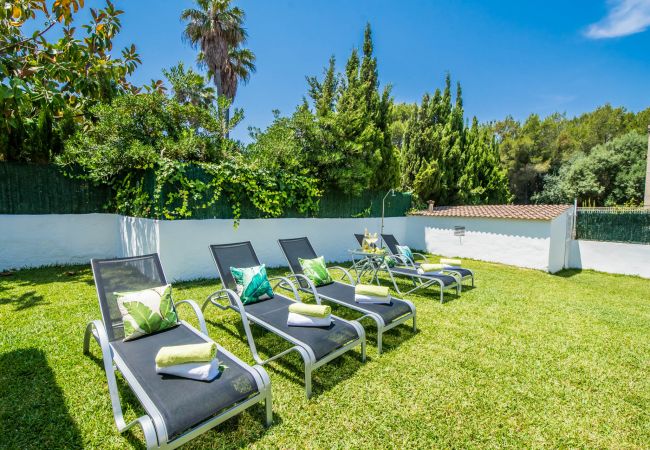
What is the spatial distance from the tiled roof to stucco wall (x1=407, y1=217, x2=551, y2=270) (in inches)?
7.5

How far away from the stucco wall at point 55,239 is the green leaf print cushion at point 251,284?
7.07 metres

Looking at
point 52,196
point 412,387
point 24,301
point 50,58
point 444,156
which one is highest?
point 50,58

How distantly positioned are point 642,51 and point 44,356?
2370 centimetres

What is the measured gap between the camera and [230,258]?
16.1 feet

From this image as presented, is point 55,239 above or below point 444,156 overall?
below

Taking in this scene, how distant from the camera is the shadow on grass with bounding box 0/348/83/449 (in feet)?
7.56

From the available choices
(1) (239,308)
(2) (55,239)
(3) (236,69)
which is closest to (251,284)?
(1) (239,308)

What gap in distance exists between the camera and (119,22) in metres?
6.31

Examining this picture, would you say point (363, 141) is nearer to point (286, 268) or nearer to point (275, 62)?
point (275, 62)

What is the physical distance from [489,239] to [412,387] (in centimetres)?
1064

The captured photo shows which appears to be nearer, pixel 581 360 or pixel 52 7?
pixel 581 360

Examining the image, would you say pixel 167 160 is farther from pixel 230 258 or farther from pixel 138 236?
pixel 230 258

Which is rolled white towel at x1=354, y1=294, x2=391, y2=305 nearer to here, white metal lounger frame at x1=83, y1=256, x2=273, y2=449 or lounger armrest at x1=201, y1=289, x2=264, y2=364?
lounger armrest at x1=201, y1=289, x2=264, y2=364

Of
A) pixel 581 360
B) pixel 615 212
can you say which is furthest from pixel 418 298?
pixel 615 212
